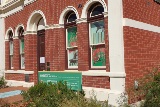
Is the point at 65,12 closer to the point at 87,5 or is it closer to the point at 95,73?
the point at 87,5

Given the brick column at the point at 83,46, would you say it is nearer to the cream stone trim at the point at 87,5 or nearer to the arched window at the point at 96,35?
the arched window at the point at 96,35

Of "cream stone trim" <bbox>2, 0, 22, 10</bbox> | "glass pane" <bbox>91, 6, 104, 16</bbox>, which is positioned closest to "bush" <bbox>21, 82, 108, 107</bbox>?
"glass pane" <bbox>91, 6, 104, 16</bbox>

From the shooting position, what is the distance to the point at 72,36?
30.5 feet

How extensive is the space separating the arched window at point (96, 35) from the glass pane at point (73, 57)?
3.08 ft

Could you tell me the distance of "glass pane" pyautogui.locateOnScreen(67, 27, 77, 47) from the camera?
915 centimetres

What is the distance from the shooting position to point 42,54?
11.1m

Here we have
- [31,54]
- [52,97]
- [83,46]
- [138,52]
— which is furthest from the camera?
[31,54]

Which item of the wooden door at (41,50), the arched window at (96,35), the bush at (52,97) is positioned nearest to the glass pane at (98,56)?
the arched window at (96,35)

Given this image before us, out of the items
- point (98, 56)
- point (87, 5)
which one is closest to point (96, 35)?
point (98, 56)

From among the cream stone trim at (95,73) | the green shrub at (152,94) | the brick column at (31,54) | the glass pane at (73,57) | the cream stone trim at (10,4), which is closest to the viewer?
the green shrub at (152,94)

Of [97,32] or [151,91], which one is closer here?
[151,91]

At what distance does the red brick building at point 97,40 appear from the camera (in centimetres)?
711

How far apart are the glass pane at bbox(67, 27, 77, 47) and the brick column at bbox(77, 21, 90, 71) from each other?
0.50 metres

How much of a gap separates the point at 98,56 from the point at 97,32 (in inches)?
35.4
